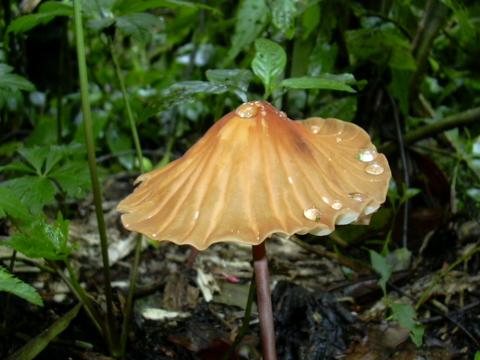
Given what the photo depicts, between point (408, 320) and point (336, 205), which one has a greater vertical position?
point (336, 205)

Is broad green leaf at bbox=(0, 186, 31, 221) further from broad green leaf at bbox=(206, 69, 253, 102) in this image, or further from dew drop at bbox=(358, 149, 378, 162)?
dew drop at bbox=(358, 149, 378, 162)

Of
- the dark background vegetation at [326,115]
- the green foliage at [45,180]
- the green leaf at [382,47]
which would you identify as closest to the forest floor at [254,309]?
the dark background vegetation at [326,115]

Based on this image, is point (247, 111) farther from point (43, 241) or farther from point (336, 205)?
point (43, 241)

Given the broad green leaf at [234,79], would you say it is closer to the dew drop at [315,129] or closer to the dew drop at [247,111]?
the dew drop at [247,111]

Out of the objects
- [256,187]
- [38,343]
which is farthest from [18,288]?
[256,187]

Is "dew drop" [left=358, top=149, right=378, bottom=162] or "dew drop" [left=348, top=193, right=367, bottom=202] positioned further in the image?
"dew drop" [left=358, top=149, right=378, bottom=162]

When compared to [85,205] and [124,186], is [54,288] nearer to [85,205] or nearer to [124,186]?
[85,205]

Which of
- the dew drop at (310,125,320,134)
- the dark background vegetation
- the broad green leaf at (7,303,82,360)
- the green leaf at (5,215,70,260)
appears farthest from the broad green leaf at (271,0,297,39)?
the broad green leaf at (7,303,82,360)
